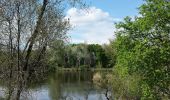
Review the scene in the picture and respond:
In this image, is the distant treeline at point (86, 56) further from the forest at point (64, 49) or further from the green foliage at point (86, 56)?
the forest at point (64, 49)

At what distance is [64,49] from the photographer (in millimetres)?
17203

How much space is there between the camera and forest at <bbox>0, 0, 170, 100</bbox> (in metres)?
14.1

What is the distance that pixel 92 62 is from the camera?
141875 millimetres

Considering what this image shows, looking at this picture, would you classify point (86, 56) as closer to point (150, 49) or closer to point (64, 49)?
point (150, 49)

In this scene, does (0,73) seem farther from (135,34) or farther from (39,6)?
(135,34)

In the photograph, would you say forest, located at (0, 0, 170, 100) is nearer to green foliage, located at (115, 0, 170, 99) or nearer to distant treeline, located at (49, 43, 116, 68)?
green foliage, located at (115, 0, 170, 99)

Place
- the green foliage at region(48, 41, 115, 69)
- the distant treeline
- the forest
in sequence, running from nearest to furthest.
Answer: the forest, the green foliage at region(48, 41, 115, 69), the distant treeline

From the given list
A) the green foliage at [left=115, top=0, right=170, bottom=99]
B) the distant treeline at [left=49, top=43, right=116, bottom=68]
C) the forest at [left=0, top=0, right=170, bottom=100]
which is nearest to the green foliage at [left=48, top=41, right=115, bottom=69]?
the distant treeline at [left=49, top=43, right=116, bottom=68]

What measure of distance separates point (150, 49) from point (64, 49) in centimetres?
1574

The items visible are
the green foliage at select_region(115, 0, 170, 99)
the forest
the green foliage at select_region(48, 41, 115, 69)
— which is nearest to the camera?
the forest

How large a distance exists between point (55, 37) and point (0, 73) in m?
2.39

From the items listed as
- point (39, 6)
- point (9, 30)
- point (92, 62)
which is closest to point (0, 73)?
point (9, 30)

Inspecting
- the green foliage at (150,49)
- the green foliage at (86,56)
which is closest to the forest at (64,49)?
the green foliage at (150,49)

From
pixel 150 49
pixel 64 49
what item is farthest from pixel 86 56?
pixel 64 49
